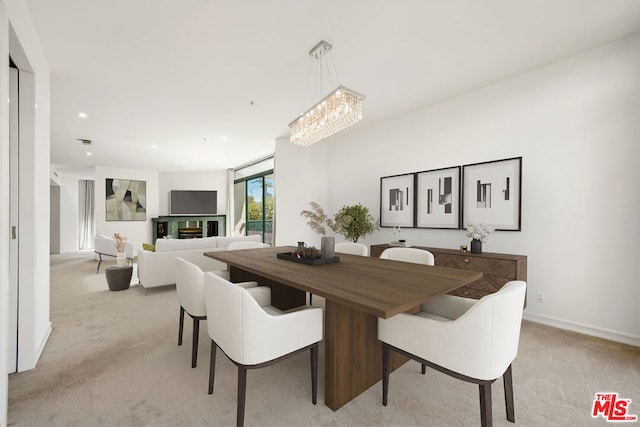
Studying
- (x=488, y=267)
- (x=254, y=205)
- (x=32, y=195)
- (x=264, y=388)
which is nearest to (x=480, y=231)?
(x=488, y=267)

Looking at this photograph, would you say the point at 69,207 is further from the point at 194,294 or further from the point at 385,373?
the point at 385,373

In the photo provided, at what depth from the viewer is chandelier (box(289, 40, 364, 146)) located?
7.58ft

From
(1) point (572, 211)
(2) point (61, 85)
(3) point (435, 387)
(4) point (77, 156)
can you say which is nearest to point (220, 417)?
(3) point (435, 387)

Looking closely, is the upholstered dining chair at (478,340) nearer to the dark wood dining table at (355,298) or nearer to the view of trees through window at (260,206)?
the dark wood dining table at (355,298)

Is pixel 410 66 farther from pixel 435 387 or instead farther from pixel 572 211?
pixel 435 387

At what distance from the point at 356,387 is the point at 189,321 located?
2041 mm

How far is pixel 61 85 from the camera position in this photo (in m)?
3.14

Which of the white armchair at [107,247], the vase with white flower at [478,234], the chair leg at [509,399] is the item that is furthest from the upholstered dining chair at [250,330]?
the white armchair at [107,247]

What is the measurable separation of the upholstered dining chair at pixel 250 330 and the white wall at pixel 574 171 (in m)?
2.68

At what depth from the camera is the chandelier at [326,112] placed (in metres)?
A: 2.31

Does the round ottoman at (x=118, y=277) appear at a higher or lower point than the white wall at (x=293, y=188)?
lower

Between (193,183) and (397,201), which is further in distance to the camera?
(193,183)

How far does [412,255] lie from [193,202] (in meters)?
7.87

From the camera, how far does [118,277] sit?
4109 mm
